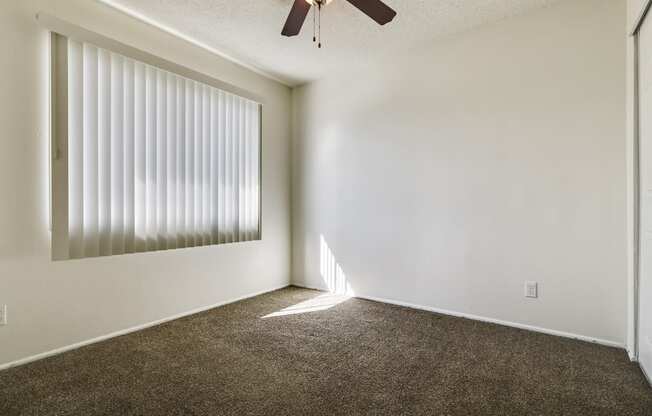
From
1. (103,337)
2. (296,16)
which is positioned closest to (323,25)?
(296,16)

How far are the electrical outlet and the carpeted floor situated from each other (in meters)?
0.28

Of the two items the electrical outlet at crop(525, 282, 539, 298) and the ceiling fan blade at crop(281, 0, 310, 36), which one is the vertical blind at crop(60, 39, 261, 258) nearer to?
the ceiling fan blade at crop(281, 0, 310, 36)

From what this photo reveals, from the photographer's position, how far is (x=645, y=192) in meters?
1.97

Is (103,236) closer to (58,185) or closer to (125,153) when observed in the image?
(58,185)

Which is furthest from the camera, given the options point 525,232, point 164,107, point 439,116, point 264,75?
point 264,75

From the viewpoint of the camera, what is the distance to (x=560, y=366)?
207 centimetres

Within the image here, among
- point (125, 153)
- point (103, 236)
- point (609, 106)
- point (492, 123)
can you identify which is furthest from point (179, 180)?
point (609, 106)

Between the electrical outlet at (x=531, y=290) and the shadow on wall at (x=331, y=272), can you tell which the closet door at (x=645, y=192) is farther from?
the shadow on wall at (x=331, y=272)

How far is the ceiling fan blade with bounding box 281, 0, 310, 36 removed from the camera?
214 centimetres

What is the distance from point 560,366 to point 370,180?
2116 millimetres

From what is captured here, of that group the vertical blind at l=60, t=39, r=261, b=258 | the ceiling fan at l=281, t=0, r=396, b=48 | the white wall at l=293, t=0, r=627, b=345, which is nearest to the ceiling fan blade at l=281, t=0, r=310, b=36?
the ceiling fan at l=281, t=0, r=396, b=48

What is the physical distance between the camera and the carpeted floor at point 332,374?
1674mm

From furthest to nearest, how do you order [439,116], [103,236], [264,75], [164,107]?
[264,75] → [439,116] → [164,107] → [103,236]

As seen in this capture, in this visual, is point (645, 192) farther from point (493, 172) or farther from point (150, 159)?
point (150, 159)
